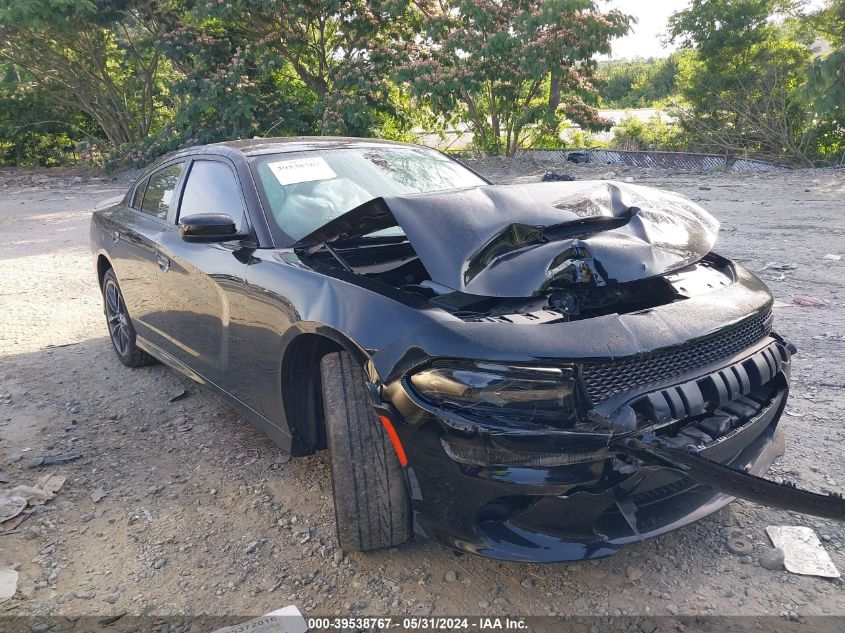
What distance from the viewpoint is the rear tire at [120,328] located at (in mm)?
4598

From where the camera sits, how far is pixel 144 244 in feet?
13.2

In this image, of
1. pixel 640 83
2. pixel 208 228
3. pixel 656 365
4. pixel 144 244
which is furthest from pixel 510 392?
pixel 640 83

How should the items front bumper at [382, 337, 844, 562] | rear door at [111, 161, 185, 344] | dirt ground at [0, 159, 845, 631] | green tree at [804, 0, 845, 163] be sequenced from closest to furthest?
front bumper at [382, 337, 844, 562]
dirt ground at [0, 159, 845, 631]
rear door at [111, 161, 185, 344]
green tree at [804, 0, 845, 163]

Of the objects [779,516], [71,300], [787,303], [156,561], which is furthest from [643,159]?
[156,561]

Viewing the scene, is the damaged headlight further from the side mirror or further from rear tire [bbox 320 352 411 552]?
the side mirror

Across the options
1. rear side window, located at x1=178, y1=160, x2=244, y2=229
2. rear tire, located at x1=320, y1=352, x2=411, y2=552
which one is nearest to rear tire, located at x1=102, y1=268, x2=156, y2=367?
rear side window, located at x1=178, y1=160, x2=244, y2=229

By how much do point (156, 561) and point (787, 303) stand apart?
470cm

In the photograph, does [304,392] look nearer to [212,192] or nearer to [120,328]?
[212,192]

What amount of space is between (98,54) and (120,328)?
1755cm

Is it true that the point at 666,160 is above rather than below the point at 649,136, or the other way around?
below

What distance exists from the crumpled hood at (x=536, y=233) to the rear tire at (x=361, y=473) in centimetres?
54

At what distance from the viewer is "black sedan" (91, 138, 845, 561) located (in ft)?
6.48

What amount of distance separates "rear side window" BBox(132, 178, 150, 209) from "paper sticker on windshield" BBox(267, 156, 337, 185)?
1.57 metres

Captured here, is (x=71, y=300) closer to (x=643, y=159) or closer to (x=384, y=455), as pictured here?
(x=384, y=455)
